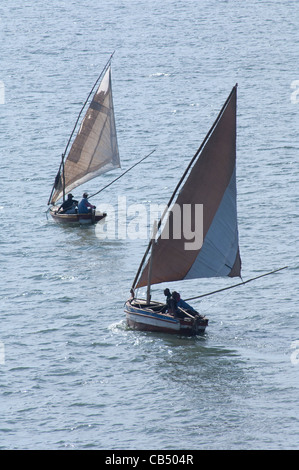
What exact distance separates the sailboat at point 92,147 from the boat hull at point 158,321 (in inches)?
811

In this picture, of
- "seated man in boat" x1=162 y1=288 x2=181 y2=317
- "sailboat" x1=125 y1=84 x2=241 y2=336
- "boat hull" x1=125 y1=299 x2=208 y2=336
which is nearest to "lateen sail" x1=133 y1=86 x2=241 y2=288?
"sailboat" x1=125 y1=84 x2=241 y2=336

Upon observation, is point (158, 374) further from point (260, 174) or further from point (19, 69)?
point (19, 69)

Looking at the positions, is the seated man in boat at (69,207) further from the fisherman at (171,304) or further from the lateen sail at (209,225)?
the fisherman at (171,304)

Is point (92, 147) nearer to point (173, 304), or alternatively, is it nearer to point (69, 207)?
point (69, 207)

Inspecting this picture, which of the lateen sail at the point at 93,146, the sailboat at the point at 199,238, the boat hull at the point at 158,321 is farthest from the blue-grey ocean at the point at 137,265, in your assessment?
the lateen sail at the point at 93,146

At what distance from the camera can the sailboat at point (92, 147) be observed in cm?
6762

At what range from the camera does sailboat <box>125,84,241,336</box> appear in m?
46.3

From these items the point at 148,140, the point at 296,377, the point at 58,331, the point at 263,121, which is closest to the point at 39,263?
the point at 58,331

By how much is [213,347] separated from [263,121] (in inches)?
2011

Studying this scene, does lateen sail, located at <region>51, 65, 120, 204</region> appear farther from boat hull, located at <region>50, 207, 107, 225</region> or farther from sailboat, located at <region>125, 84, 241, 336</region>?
sailboat, located at <region>125, 84, 241, 336</region>

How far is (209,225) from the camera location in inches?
1857

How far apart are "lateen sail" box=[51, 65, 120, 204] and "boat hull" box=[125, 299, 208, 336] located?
21.5 m

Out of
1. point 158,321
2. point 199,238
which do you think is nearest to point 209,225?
point 199,238

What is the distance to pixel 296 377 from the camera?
42.5 m
